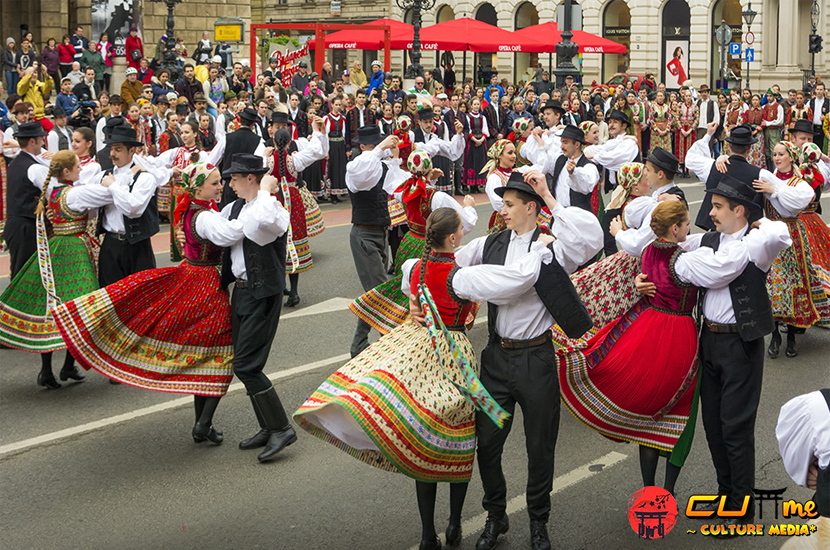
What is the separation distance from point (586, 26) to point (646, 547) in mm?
46385

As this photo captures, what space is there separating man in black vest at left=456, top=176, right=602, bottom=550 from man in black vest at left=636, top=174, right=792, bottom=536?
0.71 metres

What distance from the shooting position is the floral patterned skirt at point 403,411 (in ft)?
16.2

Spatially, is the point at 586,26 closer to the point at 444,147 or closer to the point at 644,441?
the point at 444,147

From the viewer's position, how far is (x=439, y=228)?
533 cm

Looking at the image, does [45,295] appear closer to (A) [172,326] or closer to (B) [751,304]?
(A) [172,326]

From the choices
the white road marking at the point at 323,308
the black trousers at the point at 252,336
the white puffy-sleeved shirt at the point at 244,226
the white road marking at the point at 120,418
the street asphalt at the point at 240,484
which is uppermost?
the white puffy-sleeved shirt at the point at 244,226

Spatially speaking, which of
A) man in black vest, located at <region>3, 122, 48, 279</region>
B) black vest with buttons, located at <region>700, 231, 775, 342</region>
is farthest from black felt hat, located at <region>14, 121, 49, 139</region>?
black vest with buttons, located at <region>700, 231, 775, 342</region>

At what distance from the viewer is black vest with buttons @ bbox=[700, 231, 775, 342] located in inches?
213

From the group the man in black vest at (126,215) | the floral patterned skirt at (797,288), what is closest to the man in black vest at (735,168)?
the floral patterned skirt at (797,288)

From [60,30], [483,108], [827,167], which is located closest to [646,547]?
[827,167]

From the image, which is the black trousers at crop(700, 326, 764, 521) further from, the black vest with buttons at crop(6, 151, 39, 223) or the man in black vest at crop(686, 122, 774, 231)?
the black vest with buttons at crop(6, 151, 39, 223)

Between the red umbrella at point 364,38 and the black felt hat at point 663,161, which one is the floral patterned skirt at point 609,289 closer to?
the black felt hat at point 663,161

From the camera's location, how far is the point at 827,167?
983cm

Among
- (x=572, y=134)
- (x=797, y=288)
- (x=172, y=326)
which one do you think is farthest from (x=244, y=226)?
(x=797, y=288)
